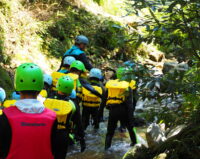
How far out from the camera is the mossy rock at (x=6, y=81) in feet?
29.3

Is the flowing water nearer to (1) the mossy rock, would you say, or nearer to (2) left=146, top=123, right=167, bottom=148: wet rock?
(2) left=146, top=123, right=167, bottom=148: wet rock

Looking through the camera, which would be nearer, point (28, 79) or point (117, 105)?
point (28, 79)

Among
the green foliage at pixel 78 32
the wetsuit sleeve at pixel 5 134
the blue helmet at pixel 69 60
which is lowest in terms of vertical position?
the wetsuit sleeve at pixel 5 134

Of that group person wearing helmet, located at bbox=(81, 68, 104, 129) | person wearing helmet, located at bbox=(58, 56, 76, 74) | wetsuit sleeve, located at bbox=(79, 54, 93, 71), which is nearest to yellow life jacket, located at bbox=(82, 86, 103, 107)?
person wearing helmet, located at bbox=(81, 68, 104, 129)

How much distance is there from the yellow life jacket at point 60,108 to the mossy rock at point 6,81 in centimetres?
450

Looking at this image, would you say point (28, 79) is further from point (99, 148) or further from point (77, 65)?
point (99, 148)

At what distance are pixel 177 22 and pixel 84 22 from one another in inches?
559

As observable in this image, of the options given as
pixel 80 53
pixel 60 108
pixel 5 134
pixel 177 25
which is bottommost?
pixel 60 108

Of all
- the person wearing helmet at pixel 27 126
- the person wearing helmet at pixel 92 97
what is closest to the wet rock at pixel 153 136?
the person wearing helmet at pixel 92 97

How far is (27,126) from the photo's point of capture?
2.54 metres

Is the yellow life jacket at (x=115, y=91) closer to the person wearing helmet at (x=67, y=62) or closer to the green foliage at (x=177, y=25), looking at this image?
the person wearing helmet at (x=67, y=62)

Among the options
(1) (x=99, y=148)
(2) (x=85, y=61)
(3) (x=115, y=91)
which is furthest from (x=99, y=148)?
(2) (x=85, y=61)

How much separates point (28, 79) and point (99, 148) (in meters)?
4.26

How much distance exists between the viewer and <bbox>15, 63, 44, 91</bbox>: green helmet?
8.88ft
